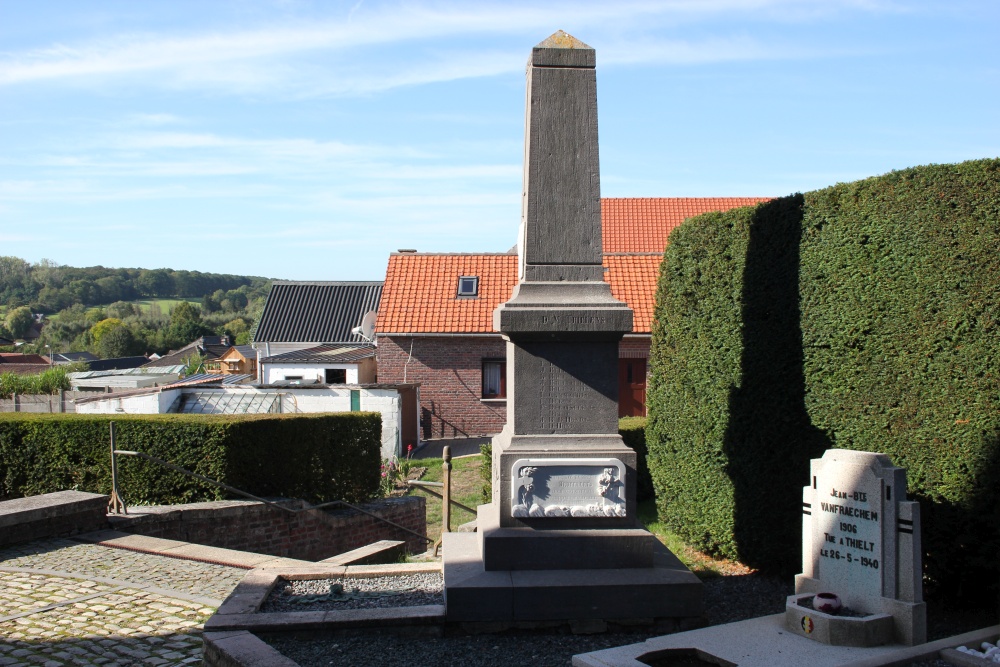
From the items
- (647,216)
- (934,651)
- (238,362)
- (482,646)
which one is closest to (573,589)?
(482,646)

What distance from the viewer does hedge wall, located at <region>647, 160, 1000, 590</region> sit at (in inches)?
219

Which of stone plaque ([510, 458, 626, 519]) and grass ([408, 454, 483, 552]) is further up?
stone plaque ([510, 458, 626, 519])

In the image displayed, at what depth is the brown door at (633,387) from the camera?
68.4ft

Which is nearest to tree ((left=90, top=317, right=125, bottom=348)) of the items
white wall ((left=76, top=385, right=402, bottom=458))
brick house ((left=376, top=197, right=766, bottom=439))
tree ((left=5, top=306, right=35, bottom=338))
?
tree ((left=5, top=306, right=35, bottom=338))

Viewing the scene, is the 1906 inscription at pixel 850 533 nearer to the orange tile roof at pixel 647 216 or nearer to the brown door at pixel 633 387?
the brown door at pixel 633 387

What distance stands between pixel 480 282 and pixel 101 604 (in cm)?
1709

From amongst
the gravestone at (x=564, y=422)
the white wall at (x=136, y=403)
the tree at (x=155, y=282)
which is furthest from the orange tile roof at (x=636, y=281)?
the tree at (x=155, y=282)

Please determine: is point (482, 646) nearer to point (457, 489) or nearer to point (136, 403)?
point (457, 489)

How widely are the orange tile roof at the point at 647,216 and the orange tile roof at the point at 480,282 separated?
1.3 inches

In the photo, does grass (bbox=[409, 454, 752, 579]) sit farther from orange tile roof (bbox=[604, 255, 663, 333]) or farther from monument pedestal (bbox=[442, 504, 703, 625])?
orange tile roof (bbox=[604, 255, 663, 333])

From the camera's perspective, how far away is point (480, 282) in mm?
22656

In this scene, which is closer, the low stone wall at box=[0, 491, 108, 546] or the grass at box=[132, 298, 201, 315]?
the low stone wall at box=[0, 491, 108, 546]

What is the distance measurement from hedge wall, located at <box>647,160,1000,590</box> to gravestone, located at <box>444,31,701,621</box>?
63.2 inches

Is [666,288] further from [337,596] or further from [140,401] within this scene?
[140,401]
